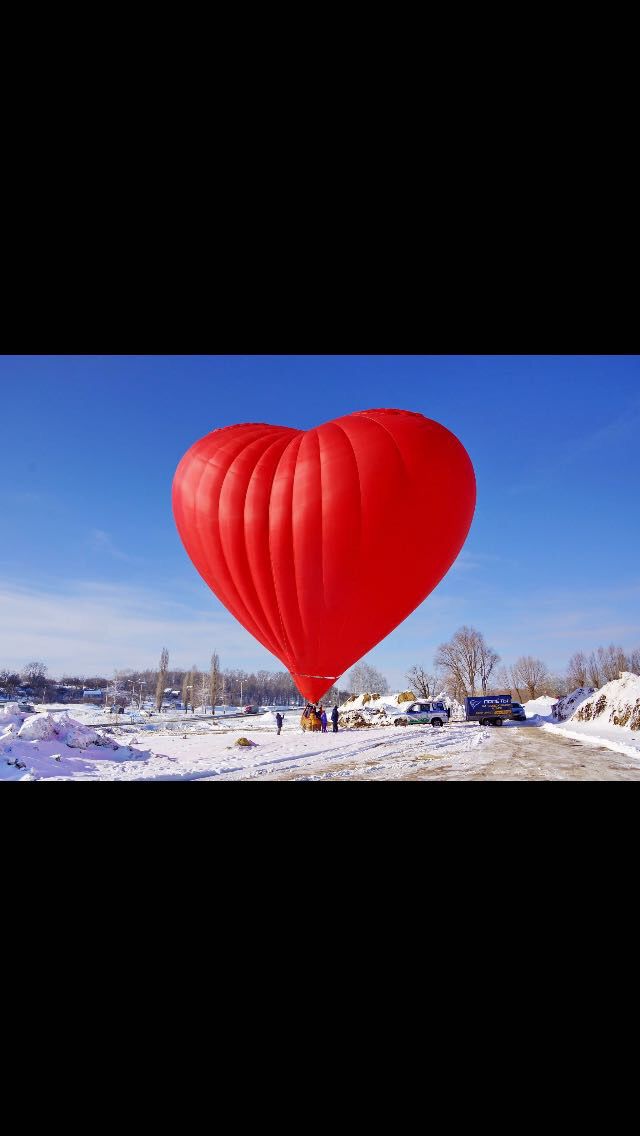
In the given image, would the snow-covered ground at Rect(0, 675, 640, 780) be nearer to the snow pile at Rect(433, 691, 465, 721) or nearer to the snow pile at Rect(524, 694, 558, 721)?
the snow pile at Rect(433, 691, 465, 721)

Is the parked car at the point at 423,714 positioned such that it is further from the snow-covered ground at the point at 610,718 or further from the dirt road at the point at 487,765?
the dirt road at the point at 487,765

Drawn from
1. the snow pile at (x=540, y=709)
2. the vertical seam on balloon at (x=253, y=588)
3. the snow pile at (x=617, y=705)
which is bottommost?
the snow pile at (x=540, y=709)

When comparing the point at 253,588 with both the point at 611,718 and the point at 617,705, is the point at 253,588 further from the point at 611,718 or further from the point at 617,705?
the point at 617,705

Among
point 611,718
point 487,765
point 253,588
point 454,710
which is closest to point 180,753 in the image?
point 253,588

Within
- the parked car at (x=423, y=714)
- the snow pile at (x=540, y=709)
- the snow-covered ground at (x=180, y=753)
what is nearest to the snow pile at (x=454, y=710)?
the parked car at (x=423, y=714)
